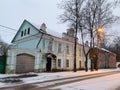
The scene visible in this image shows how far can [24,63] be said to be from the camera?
Answer: 27.7m

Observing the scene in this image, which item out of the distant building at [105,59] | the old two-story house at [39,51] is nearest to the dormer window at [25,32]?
the old two-story house at [39,51]

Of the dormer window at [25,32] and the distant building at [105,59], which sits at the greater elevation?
the dormer window at [25,32]

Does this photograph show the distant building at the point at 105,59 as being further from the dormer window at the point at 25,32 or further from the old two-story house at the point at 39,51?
the dormer window at the point at 25,32

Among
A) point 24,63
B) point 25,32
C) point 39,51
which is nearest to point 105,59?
point 25,32

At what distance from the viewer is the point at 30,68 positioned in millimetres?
28891

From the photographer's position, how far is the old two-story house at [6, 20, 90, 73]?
26844 millimetres

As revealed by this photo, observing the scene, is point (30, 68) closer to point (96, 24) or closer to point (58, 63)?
point (58, 63)

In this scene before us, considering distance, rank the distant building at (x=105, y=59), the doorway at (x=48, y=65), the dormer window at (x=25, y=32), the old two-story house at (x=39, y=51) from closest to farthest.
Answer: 1. the old two-story house at (x=39, y=51)
2. the doorway at (x=48, y=65)
3. the dormer window at (x=25, y=32)
4. the distant building at (x=105, y=59)

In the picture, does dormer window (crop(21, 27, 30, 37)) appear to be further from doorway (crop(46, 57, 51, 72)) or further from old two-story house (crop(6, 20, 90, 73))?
doorway (crop(46, 57, 51, 72))

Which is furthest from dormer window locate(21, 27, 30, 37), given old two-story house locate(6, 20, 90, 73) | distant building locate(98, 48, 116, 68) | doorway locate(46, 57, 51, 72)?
distant building locate(98, 48, 116, 68)

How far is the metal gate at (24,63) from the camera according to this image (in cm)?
2686

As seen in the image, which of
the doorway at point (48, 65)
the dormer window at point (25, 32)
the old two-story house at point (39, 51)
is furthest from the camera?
the dormer window at point (25, 32)

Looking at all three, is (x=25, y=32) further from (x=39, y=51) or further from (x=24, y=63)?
(x=24, y=63)

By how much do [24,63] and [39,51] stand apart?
310 cm
